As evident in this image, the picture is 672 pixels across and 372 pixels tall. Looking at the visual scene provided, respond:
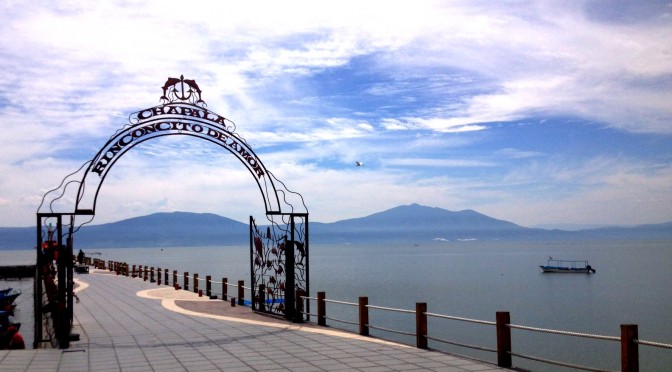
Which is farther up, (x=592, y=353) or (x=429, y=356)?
(x=429, y=356)

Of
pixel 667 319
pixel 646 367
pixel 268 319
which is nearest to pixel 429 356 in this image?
pixel 268 319

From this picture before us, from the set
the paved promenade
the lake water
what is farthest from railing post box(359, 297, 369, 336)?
the lake water

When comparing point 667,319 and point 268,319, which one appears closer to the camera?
point 268,319

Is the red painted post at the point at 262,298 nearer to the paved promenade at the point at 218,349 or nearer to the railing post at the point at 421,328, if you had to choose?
the paved promenade at the point at 218,349

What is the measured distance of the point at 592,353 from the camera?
3162 centimetres

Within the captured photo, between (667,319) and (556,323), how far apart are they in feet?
26.0

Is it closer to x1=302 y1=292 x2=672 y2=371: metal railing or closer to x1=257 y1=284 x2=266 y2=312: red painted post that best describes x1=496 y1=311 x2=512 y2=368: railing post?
x1=302 y1=292 x2=672 y2=371: metal railing

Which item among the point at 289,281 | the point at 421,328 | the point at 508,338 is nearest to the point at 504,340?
the point at 508,338

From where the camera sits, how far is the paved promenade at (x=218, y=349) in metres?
11.3

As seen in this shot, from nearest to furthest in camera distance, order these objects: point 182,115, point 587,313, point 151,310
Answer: point 182,115
point 151,310
point 587,313

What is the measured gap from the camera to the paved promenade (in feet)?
37.0

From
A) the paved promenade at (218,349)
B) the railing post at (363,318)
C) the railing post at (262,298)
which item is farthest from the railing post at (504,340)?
the railing post at (262,298)

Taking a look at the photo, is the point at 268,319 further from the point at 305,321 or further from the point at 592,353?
the point at 592,353

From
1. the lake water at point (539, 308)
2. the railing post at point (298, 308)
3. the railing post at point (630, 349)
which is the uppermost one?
the railing post at point (630, 349)
